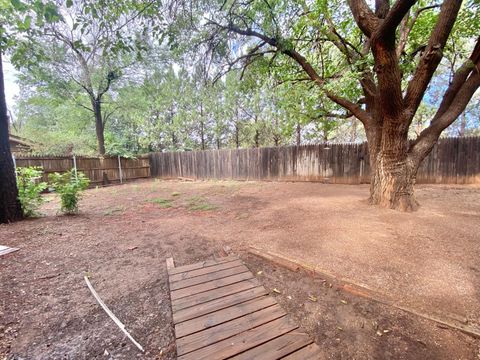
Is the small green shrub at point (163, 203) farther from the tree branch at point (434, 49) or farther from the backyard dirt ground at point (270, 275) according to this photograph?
the tree branch at point (434, 49)

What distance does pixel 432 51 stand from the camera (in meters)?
3.26

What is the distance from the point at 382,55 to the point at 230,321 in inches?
164

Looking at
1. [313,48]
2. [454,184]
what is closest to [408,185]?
[313,48]

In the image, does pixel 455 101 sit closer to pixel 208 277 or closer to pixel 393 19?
pixel 393 19

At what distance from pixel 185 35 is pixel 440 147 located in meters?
8.63

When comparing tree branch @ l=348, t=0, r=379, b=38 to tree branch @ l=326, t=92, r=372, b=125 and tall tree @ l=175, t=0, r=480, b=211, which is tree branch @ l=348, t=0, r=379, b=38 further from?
tree branch @ l=326, t=92, r=372, b=125

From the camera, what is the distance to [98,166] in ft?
35.5

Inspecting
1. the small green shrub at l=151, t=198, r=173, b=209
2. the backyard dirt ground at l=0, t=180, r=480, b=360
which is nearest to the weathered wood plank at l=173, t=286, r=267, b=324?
the backyard dirt ground at l=0, t=180, r=480, b=360

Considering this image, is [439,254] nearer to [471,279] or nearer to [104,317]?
[471,279]

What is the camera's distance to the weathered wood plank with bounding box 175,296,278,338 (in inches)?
61.2

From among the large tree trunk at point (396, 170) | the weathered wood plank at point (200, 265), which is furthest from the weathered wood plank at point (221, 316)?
the large tree trunk at point (396, 170)

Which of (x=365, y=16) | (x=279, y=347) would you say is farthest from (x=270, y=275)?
(x=365, y=16)

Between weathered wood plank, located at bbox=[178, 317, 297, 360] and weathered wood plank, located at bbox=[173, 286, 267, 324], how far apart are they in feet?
1.06

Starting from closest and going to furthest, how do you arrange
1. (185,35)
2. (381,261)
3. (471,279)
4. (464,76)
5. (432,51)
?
1. (471,279)
2. (381,261)
3. (432,51)
4. (464,76)
5. (185,35)
